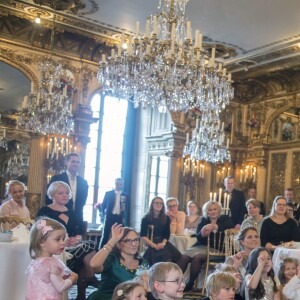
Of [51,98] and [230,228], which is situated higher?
[51,98]

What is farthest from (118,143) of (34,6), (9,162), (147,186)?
(34,6)

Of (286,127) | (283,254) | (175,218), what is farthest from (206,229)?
(286,127)

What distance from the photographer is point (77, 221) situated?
15.0ft

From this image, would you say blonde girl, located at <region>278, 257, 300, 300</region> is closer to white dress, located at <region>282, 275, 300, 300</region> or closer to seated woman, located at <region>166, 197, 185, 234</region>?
white dress, located at <region>282, 275, 300, 300</region>

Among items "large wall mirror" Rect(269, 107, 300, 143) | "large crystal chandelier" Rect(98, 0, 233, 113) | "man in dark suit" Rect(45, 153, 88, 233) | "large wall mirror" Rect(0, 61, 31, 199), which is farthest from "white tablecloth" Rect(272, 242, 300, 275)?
"large wall mirror" Rect(269, 107, 300, 143)

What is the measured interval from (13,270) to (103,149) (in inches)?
285

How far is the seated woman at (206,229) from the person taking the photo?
6.21 metres

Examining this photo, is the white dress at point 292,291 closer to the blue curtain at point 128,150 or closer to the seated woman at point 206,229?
the seated woman at point 206,229

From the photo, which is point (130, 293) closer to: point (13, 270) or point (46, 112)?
point (13, 270)

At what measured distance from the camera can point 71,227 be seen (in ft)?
14.8

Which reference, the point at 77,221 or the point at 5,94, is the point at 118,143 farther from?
the point at 77,221

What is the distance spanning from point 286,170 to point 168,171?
8.72ft

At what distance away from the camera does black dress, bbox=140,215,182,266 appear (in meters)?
6.18

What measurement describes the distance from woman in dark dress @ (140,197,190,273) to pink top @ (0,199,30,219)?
1.82 meters
